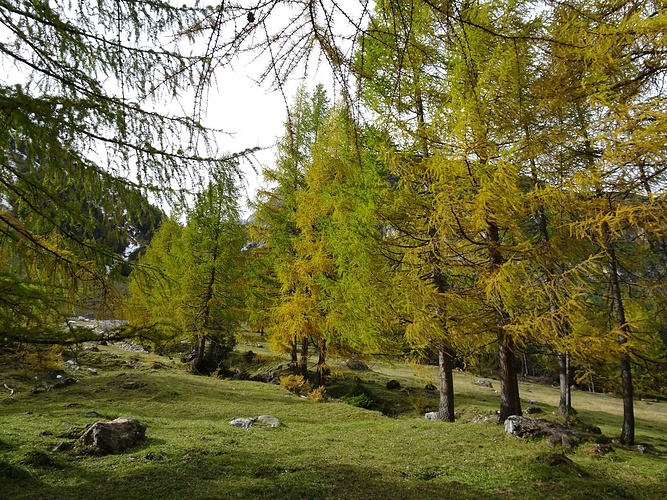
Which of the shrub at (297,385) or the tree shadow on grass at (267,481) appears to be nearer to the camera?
the tree shadow on grass at (267,481)

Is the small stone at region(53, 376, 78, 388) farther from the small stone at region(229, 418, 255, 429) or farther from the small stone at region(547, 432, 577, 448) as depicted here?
the small stone at region(547, 432, 577, 448)

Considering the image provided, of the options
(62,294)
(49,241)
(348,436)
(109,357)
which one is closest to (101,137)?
(49,241)

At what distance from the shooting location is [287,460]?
5121 mm

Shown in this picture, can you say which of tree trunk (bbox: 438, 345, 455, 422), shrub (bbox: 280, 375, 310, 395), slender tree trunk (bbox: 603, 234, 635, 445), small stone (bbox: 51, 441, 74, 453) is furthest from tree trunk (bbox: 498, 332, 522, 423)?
small stone (bbox: 51, 441, 74, 453)

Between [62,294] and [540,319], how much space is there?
20.7 feet

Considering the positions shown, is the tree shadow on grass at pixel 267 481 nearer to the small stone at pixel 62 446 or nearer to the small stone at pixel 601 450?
the small stone at pixel 62 446

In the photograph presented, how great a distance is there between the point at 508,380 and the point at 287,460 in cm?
465

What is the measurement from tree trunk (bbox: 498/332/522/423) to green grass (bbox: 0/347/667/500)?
2.22 feet

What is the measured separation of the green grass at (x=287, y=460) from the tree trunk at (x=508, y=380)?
675mm

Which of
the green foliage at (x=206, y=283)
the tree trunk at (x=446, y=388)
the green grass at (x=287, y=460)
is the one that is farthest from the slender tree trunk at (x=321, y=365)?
the green foliage at (x=206, y=283)

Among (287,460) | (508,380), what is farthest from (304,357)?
(287,460)

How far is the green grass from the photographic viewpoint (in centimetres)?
411

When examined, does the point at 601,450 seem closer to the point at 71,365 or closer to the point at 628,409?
the point at 628,409

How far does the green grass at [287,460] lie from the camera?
4.11 meters
